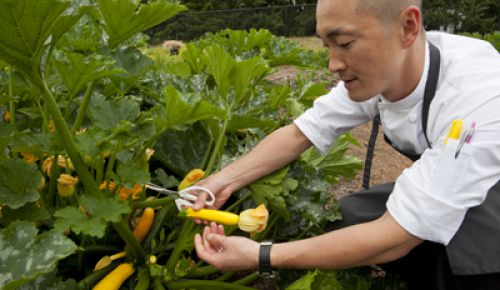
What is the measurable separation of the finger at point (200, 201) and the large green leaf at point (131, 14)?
45 cm

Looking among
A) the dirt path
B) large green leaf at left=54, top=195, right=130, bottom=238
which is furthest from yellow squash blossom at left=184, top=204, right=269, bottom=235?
the dirt path

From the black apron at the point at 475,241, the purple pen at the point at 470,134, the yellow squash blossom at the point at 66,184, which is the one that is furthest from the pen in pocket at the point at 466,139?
the yellow squash blossom at the point at 66,184

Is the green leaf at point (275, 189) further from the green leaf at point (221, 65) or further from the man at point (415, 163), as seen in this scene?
the green leaf at point (221, 65)

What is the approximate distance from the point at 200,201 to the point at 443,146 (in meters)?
0.61

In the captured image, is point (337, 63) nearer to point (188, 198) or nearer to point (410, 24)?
point (410, 24)

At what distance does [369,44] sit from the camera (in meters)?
1.25

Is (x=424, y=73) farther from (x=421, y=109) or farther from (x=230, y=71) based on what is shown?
(x=230, y=71)

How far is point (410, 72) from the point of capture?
1.40m

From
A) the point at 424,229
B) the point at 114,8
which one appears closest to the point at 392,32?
the point at 424,229

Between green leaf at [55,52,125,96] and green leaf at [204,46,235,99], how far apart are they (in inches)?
13.7

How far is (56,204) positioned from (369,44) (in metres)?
0.91

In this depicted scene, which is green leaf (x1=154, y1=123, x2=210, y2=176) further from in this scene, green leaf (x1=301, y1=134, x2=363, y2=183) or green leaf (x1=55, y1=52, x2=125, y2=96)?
green leaf (x1=55, y1=52, x2=125, y2=96)

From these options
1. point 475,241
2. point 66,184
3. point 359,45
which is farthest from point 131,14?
point 475,241

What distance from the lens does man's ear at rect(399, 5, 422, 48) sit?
124 centimetres
